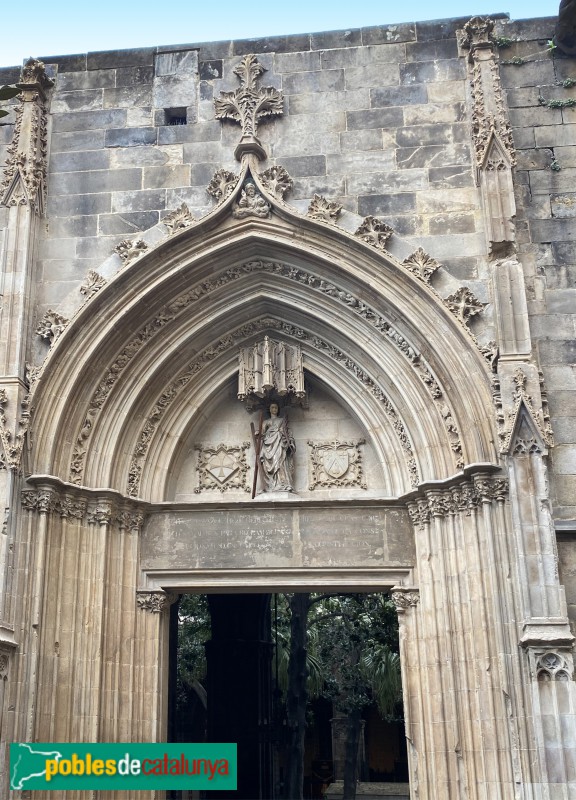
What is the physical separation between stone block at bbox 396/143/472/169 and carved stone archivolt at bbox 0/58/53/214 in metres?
4.53

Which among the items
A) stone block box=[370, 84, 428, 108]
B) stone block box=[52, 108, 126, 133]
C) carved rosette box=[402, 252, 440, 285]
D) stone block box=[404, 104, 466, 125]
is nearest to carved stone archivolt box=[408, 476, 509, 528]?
carved rosette box=[402, 252, 440, 285]

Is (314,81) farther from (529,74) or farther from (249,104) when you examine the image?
(529,74)

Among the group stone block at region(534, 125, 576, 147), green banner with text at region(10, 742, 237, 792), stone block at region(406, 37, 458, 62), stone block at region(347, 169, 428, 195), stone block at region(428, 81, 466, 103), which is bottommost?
green banner with text at region(10, 742, 237, 792)

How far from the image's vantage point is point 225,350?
12391mm

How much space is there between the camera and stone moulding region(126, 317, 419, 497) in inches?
453

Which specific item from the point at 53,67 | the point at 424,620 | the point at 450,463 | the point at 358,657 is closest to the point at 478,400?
the point at 450,463

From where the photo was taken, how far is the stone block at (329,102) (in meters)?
12.2

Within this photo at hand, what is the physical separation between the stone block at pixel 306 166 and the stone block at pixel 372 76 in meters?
1.15

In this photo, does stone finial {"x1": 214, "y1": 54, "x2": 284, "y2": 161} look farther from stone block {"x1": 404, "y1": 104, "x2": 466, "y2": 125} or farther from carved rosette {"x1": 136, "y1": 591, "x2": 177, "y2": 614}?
carved rosette {"x1": 136, "y1": 591, "x2": 177, "y2": 614}

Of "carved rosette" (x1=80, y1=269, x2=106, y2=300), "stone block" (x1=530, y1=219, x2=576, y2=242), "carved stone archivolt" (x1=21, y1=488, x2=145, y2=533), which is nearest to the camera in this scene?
"carved stone archivolt" (x1=21, y1=488, x2=145, y2=533)

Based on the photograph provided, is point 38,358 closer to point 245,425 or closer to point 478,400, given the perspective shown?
point 245,425

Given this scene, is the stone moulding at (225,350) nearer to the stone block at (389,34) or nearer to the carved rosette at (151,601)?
the carved rosette at (151,601)

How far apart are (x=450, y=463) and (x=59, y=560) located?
4582 millimetres

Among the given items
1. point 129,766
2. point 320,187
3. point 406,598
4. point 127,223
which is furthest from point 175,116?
point 129,766
